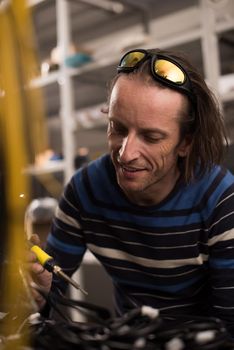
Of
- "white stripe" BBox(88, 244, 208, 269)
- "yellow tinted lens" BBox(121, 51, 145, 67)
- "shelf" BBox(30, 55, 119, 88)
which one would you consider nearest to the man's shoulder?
"white stripe" BBox(88, 244, 208, 269)

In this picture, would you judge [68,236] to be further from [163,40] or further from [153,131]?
[163,40]

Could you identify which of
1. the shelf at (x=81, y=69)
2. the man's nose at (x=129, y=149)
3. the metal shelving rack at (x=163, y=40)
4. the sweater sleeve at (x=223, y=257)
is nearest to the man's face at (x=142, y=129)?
the man's nose at (x=129, y=149)

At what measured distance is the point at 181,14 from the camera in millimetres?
2359

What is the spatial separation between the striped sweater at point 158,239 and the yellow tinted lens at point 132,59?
0.84ft

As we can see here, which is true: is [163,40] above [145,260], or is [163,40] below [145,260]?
above

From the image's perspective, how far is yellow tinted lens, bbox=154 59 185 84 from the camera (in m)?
0.71

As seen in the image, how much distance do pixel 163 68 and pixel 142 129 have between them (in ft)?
0.35

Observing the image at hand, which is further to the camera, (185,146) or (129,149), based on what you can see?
(185,146)

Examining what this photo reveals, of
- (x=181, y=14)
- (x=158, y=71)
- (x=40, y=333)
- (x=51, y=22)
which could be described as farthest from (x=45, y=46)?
(x=40, y=333)

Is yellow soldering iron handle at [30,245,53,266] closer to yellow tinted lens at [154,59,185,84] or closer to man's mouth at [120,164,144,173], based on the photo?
man's mouth at [120,164,144,173]

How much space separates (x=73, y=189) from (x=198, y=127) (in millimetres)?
312

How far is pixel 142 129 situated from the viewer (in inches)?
27.9

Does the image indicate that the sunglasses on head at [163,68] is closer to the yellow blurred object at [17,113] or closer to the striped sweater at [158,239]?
the striped sweater at [158,239]

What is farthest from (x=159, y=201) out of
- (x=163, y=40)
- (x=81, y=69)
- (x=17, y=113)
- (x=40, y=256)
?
(x=81, y=69)
